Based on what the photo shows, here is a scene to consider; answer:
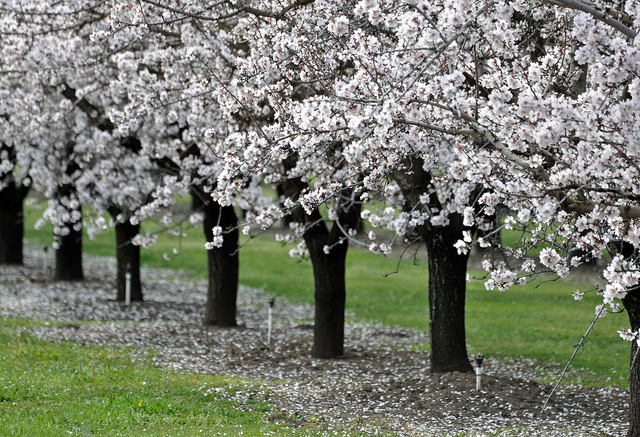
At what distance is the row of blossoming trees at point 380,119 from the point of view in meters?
5.82

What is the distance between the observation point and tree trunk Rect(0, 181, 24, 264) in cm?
2327

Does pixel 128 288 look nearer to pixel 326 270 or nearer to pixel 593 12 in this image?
pixel 326 270

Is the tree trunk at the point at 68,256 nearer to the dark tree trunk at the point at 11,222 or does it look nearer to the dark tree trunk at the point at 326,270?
the dark tree trunk at the point at 11,222

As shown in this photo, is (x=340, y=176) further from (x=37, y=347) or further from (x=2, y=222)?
(x=2, y=222)

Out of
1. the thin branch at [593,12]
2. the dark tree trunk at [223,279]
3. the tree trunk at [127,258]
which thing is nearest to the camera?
the thin branch at [593,12]

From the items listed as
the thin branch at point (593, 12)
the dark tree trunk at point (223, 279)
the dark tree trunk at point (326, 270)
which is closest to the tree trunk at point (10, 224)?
the dark tree trunk at point (223, 279)

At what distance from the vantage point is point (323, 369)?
11938mm

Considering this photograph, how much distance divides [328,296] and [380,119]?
752 centimetres

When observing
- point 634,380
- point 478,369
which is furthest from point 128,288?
point 634,380

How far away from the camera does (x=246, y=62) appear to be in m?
8.72

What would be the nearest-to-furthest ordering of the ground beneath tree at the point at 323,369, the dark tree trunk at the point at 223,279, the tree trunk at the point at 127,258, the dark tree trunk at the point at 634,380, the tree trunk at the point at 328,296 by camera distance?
the dark tree trunk at the point at 634,380 < the ground beneath tree at the point at 323,369 < the tree trunk at the point at 328,296 < the dark tree trunk at the point at 223,279 < the tree trunk at the point at 127,258

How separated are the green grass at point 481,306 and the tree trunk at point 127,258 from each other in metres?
4.33

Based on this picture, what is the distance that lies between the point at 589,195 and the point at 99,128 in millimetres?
11588

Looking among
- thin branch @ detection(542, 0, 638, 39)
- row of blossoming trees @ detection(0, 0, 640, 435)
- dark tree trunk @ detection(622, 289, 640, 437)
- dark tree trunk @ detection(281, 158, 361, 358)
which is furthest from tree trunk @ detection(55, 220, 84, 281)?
thin branch @ detection(542, 0, 638, 39)
